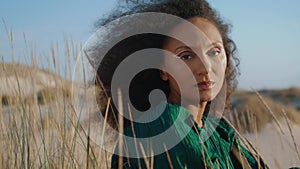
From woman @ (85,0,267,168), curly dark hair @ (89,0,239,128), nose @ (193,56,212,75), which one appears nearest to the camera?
woman @ (85,0,267,168)

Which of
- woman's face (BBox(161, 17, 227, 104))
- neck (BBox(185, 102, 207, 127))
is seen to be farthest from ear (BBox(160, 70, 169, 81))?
neck (BBox(185, 102, 207, 127))

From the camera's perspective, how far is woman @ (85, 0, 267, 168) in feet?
3.24

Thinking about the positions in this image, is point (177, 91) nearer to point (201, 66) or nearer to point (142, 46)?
point (201, 66)

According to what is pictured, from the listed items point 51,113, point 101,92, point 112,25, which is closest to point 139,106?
point 101,92

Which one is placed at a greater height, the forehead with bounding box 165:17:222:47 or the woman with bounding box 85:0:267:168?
the forehead with bounding box 165:17:222:47

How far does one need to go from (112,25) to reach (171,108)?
0.50 metres

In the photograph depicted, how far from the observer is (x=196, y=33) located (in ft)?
3.71

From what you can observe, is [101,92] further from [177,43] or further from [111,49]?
[177,43]

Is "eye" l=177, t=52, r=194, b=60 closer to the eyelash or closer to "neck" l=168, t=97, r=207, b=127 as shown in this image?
the eyelash

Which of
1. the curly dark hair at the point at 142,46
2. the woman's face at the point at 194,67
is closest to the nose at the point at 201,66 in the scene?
the woman's face at the point at 194,67

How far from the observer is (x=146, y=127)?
1019 mm

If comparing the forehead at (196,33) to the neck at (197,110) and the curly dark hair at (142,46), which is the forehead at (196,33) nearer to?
the curly dark hair at (142,46)

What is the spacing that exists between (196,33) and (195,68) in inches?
3.8

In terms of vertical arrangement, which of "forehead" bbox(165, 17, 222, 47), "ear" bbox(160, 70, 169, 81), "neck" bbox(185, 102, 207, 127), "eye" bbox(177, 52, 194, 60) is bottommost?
"neck" bbox(185, 102, 207, 127)
